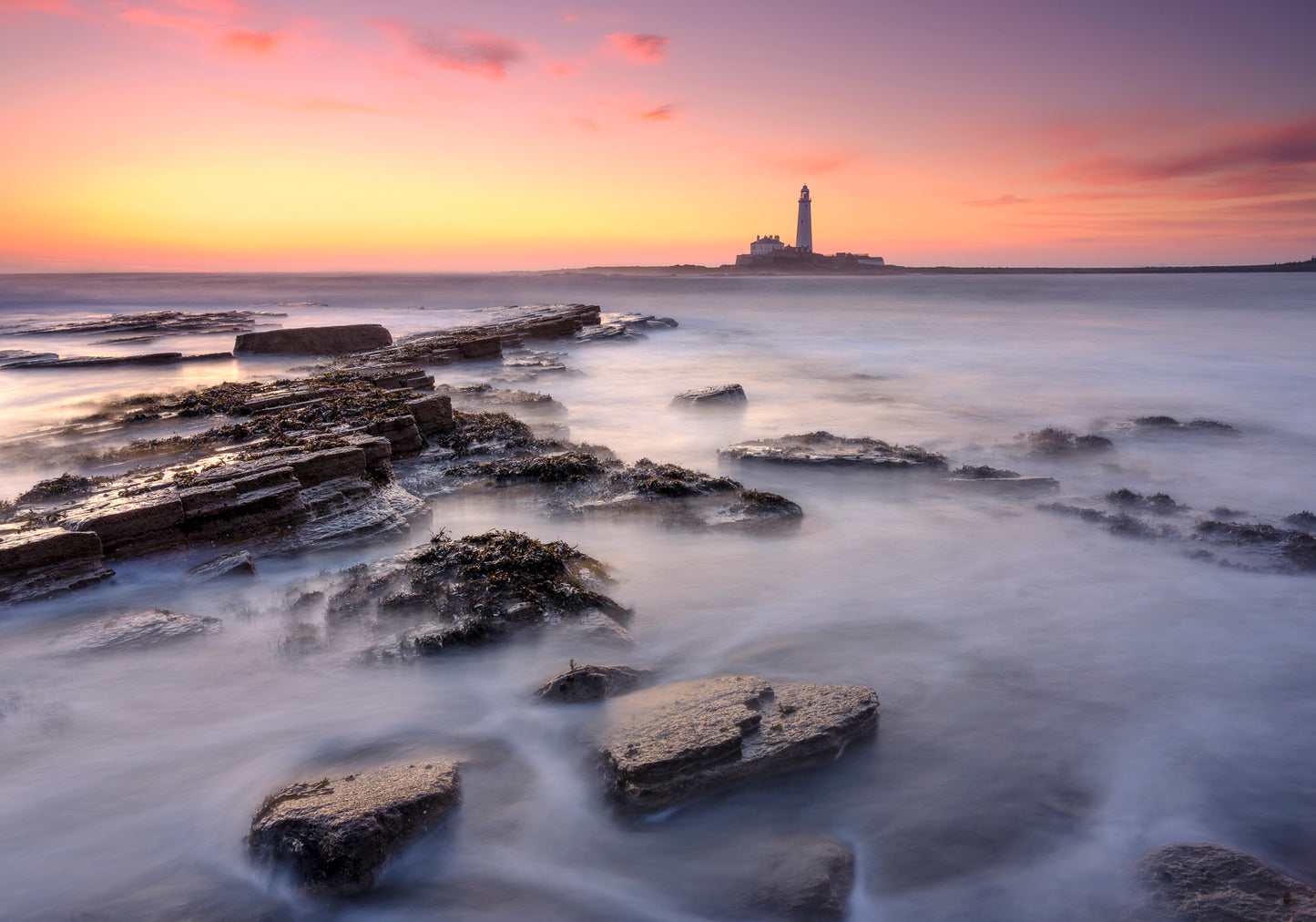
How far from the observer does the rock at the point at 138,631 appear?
4.42 meters

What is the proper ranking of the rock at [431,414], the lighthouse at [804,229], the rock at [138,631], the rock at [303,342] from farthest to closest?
the lighthouse at [804,229], the rock at [303,342], the rock at [431,414], the rock at [138,631]

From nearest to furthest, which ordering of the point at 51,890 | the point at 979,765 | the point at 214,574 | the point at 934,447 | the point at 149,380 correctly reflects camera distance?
the point at 51,890 → the point at 979,765 → the point at 214,574 → the point at 934,447 → the point at 149,380

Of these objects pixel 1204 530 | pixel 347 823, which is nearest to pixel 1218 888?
pixel 347 823

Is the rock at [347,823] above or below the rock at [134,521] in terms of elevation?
below

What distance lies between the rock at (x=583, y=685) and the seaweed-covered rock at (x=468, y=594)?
0.62 m

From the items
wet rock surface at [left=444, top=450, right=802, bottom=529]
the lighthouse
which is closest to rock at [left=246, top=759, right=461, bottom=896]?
wet rock surface at [left=444, top=450, right=802, bottom=529]

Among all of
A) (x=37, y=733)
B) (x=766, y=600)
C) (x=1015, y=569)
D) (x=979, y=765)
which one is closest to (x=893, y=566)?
(x=1015, y=569)

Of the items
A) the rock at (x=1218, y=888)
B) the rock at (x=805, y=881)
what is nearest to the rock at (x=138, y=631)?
the rock at (x=805, y=881)

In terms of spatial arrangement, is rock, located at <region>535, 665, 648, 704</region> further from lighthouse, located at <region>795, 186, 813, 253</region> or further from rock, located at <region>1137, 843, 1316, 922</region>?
lighthouse, located at <region>795, 186, 813, 253</region>

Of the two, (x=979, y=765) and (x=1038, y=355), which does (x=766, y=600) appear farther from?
(x=1038, y=355)

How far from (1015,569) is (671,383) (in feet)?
34.6

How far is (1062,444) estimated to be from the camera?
9.78 m

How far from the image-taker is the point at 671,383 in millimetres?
15797

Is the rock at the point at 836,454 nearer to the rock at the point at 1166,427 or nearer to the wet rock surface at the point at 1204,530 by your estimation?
the wet rock surface at the point at 1204,530
